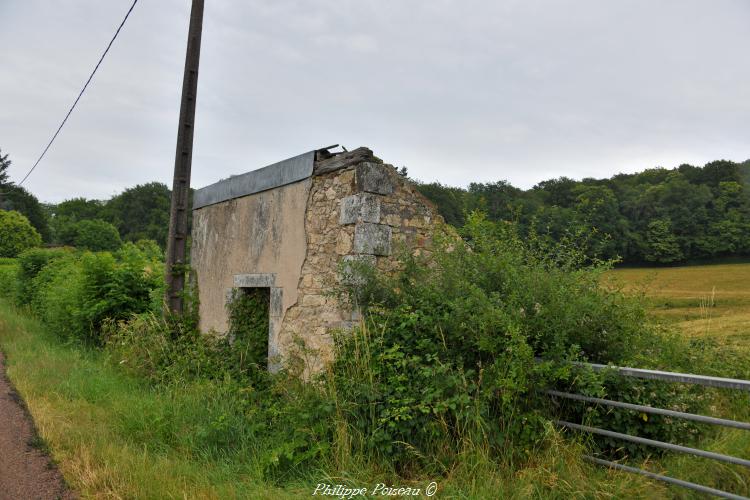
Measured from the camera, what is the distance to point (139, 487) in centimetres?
361

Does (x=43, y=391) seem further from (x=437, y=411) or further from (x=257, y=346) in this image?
(x=437, y=411)

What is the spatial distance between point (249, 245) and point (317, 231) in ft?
5.21

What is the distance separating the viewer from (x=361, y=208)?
5473 millimetres

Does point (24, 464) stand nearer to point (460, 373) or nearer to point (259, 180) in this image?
point (460, 373)

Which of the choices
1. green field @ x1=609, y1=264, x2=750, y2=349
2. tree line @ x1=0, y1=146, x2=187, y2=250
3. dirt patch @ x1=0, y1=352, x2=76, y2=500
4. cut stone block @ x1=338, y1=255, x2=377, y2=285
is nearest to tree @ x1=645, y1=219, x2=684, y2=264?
green field @ x1=609, y1=264, x2=750, y2=349

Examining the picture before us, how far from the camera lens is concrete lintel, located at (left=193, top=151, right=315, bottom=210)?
20.5ft

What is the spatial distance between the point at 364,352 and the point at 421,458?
3.45 ft

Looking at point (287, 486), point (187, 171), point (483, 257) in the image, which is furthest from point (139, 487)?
point (187, 171)

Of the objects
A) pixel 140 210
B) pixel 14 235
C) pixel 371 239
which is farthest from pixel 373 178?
pixel 140 210

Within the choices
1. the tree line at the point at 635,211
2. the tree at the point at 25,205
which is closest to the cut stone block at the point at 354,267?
the tree line at the point at 635,211

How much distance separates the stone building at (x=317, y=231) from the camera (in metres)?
5.55

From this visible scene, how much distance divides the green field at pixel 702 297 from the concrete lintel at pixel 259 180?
363cm

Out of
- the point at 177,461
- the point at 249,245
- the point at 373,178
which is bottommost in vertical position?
the point at 177,461

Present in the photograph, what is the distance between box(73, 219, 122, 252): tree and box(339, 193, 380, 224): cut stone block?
55113 mm
